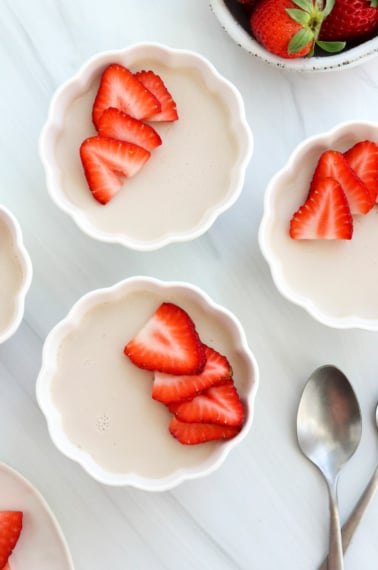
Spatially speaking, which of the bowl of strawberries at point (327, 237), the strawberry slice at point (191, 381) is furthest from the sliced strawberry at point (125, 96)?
the strawberry slice at point (191, 381)

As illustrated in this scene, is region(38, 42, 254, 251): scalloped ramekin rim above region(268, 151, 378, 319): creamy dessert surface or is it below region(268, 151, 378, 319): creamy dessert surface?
above

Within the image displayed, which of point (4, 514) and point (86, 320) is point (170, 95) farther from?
point (4, 514)

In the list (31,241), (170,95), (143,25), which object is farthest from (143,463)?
(143,25)

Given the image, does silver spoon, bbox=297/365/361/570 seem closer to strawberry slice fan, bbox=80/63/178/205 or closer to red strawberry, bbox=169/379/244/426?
red strawberry, bbox=169/379/244/426

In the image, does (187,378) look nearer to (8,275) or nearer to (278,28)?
(8,275)

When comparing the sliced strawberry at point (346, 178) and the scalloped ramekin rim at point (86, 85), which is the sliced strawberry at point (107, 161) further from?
the sliced strawberry at point (346, 178)

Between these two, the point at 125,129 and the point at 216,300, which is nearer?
the point at 125,129

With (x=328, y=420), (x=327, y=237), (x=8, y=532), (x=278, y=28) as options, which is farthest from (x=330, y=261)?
(x=8, y=532)

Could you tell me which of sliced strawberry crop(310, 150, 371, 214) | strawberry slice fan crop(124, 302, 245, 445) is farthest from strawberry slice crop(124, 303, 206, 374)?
sliced strawberry crop(310, 150, 371, 214)
